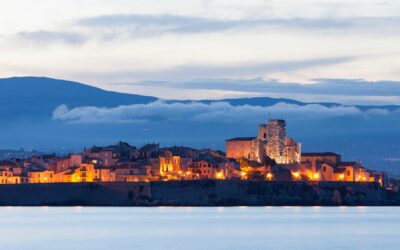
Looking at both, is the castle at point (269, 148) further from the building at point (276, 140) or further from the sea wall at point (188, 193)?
the sea wall at point (188, 193)

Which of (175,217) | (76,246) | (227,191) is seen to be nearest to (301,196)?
(227,191)

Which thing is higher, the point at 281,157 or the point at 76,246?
the point at 281,157

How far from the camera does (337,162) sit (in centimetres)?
16225

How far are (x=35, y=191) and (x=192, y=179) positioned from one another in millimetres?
15606

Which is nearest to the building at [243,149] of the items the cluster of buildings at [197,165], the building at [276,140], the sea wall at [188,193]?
the cluster of buildings at [197,165]

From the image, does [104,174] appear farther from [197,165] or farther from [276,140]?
[276,140]

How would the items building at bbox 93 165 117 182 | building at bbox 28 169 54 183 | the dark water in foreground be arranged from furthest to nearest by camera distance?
building at bbox 28 169 54 183
building at bbox 93 165 117 182
the dark water in foreground

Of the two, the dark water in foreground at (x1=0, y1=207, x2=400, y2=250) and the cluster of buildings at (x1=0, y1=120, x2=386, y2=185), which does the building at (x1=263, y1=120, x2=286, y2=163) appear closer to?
the cluster of buildings at (x1=0, y1=120, x2=386, y2=185)

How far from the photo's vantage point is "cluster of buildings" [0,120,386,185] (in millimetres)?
149125

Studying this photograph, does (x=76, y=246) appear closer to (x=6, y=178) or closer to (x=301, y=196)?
(x=301, y=196)

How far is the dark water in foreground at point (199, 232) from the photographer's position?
8000 centimetres

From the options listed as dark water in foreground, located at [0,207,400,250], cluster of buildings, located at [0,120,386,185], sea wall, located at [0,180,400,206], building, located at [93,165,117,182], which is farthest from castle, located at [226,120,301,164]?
dark water in foreground, located at [0,207,400,250]

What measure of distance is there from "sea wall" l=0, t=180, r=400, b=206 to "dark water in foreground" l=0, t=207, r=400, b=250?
16.9 metres

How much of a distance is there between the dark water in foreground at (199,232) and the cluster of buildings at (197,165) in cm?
2647
